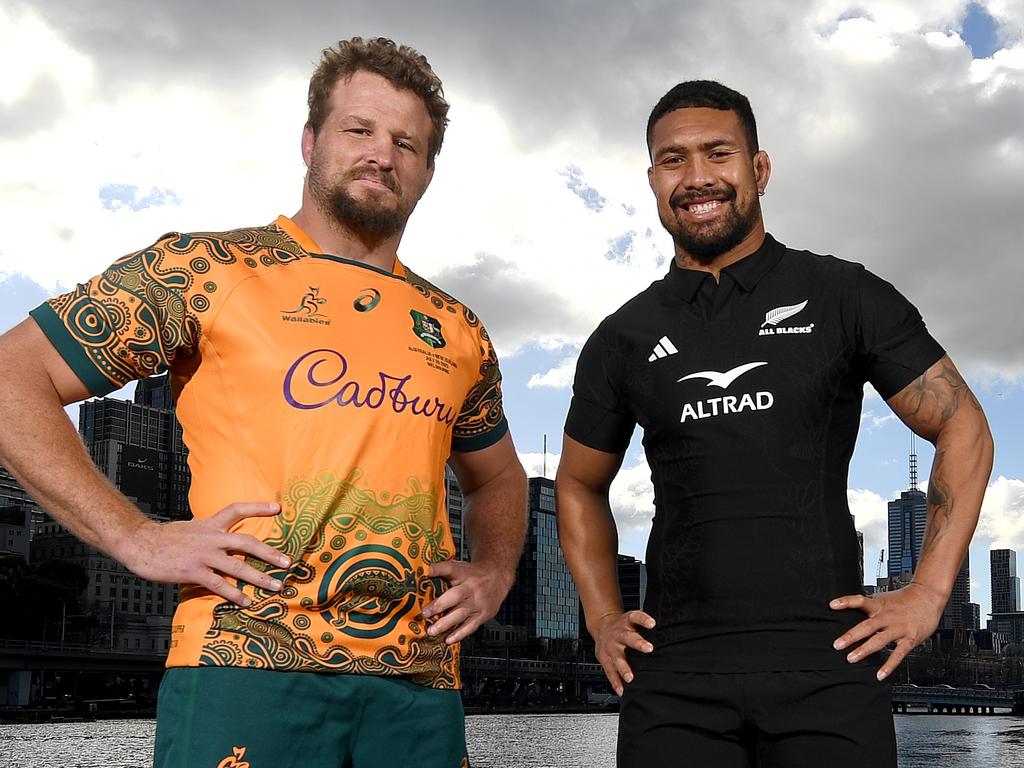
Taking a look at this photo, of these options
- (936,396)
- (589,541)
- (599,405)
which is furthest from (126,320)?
(936,396)

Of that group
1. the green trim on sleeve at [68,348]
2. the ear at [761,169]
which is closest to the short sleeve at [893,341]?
the ear at [761,169]

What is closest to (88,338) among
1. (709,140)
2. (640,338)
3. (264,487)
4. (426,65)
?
(264,487)

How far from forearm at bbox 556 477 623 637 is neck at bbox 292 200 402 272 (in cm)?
159

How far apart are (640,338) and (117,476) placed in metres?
204

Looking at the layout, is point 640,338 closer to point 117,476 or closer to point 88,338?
point 88,338

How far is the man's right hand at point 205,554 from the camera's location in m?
4.36

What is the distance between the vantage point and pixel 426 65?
547cm

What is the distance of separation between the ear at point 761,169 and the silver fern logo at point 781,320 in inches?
26.9

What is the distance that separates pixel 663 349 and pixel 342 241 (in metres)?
1.58

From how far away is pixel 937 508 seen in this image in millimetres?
5066

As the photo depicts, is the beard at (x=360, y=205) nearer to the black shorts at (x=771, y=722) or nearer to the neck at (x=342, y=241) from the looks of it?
the neck at (x=342, y=241)

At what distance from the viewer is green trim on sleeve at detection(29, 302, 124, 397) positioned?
4543mm

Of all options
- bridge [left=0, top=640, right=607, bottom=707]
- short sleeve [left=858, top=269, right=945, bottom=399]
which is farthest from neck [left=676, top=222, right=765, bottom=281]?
bridge [left=0, top=640, right=607, bottom=707]

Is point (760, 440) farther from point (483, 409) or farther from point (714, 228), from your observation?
point (483, 409)
